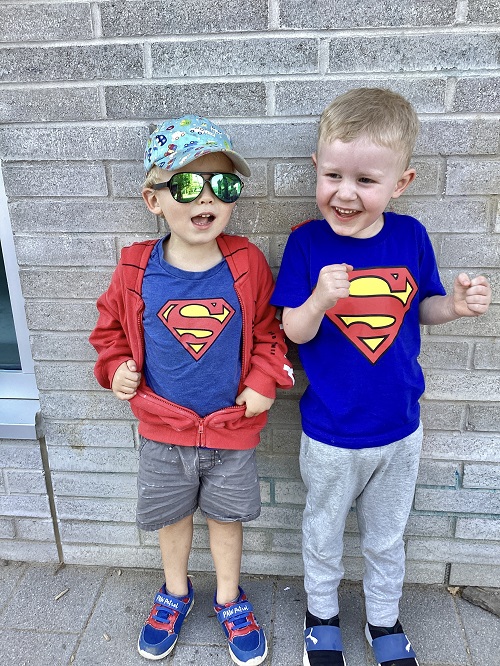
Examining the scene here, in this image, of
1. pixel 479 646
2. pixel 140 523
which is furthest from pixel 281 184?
pixel 479 646

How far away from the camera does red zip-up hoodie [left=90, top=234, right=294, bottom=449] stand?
6.41ft

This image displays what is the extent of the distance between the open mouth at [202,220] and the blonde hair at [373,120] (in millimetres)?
417

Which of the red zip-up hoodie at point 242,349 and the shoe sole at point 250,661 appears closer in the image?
the red zip-up hoodie at point 242,349

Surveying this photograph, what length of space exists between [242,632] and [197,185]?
5.24 feet

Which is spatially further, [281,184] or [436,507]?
[436,507]

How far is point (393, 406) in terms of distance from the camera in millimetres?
1904

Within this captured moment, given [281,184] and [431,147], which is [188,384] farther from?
[431,147]

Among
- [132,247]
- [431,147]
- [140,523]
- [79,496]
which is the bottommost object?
[79,496]

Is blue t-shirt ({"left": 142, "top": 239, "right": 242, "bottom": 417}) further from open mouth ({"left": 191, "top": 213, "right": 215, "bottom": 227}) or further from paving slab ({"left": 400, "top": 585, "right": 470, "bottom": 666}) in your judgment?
paving slab ({"left": 400, "top": 585, "right": 470, "bottom": 666})

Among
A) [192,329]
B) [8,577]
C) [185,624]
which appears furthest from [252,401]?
[8,577]

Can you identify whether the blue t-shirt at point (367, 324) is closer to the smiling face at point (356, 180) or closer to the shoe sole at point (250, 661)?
the smiling face at point (356, 180)

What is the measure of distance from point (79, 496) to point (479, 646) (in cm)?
168

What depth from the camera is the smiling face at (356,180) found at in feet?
5.64

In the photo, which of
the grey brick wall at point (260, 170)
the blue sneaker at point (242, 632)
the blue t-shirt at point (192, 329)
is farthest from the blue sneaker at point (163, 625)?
the blue t-shirt at point (192, 329)
